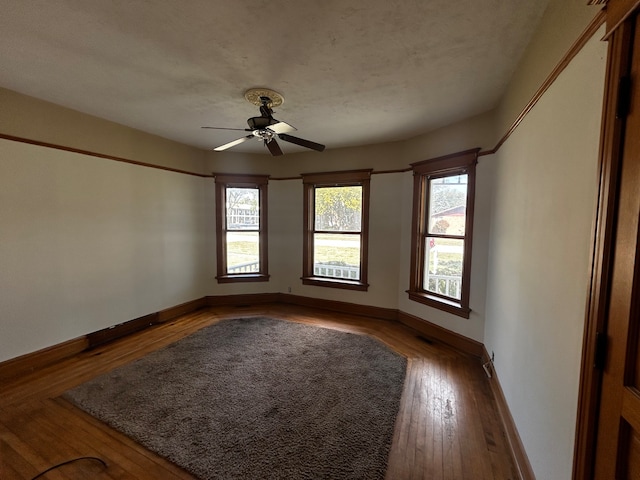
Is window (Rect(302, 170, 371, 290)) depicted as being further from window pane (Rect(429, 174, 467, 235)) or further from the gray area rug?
the gray area rug

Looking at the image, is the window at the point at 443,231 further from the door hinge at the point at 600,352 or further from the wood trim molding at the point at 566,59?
the door hinge at the point at 600,352

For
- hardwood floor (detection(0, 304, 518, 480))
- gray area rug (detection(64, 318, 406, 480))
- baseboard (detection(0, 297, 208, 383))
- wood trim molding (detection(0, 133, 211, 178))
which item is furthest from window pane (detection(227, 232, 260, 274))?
hardwood floor (detection(0, 304, 518, 480))

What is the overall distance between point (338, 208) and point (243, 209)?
5.63ft

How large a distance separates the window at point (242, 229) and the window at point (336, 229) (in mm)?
818

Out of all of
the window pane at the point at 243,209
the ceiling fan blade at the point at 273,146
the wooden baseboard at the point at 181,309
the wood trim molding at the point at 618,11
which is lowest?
the wooden baseboard at the point at 181,309

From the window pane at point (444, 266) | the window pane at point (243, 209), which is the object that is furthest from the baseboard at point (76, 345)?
the window pane at point (444, 266)

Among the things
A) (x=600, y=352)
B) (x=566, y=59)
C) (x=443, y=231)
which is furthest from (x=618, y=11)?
(x=443, y=231)

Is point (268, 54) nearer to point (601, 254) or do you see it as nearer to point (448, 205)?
point (601, 254)

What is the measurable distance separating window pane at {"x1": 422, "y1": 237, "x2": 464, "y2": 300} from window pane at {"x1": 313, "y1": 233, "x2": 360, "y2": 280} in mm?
1157

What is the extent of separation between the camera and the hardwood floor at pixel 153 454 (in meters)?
1.69

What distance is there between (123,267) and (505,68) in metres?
4.61

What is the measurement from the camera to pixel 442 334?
347 cm

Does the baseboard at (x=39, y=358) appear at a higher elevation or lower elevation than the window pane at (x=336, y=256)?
lower

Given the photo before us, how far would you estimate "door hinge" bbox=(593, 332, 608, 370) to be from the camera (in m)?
0.98
